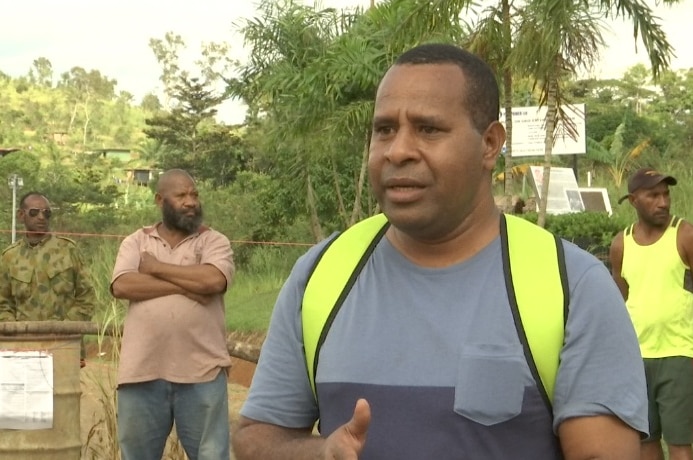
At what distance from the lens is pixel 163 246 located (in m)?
6.51

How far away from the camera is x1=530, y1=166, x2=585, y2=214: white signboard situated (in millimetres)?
21609

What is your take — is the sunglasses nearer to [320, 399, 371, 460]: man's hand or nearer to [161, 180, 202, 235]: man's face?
[161, 180, 202, 235]: man's face

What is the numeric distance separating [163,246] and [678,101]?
50600mm

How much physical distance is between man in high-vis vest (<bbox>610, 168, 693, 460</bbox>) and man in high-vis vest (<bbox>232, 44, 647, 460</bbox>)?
481 cm

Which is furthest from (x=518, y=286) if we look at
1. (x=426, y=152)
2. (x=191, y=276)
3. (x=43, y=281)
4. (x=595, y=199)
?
(x=595, y=199)

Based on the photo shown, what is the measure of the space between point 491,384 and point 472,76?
0.53 metres

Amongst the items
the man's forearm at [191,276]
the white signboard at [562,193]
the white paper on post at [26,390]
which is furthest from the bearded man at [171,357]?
the white signboard at [562,193]

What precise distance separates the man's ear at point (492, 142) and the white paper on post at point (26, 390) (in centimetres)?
473

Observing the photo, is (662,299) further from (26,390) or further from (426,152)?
(426,152)

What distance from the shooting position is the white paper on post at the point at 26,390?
6.47 meters

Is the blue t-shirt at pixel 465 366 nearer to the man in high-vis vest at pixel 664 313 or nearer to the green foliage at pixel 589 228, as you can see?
the man in high-vis vest at pixel 664 313

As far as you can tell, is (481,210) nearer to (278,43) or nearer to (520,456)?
(520,456)

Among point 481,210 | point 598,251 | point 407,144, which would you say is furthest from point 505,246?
point 598,251

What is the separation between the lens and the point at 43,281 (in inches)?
286
